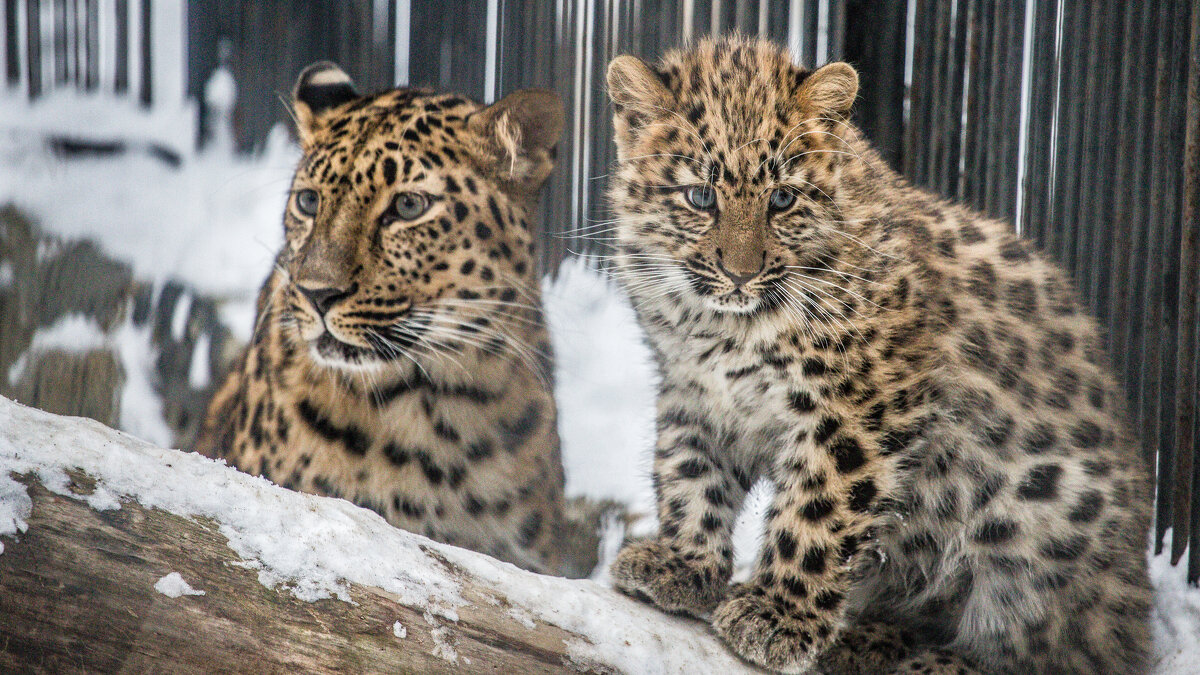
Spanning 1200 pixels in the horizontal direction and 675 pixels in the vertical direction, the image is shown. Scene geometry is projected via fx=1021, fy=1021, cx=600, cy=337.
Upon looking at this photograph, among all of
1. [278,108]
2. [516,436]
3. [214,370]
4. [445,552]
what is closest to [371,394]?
[516,436]

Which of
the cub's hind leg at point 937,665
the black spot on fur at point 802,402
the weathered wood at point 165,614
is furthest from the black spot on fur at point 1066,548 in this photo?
the weathered wood at point 165,614

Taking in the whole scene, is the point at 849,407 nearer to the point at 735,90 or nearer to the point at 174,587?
the point at 735,90

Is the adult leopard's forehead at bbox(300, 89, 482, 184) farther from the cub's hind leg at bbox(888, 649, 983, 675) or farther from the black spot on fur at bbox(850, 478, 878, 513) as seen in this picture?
the cub's hind leg at bbox(888, 649, 983, 675)

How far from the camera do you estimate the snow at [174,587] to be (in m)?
2.11

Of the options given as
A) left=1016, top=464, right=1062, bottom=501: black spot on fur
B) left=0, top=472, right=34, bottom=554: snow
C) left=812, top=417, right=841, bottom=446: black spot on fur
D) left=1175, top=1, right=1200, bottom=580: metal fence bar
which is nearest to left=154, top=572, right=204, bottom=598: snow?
left=0, top=472, right=34, bottom=554: snow

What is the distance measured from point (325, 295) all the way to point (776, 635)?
A: 187 centimetres

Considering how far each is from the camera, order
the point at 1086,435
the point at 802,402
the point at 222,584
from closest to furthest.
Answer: the point at 222,584, the point at 802,402, the point at 1086,435

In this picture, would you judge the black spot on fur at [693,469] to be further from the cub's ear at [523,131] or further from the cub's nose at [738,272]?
the cub's ear at [523,131]

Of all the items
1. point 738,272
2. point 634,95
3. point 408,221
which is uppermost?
point 634,95

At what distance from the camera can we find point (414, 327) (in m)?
3.75

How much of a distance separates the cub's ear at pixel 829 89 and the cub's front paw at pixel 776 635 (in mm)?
1515

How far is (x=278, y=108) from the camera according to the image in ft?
18.3

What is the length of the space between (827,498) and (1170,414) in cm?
164

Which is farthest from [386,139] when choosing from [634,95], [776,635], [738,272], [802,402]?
[776,635]
